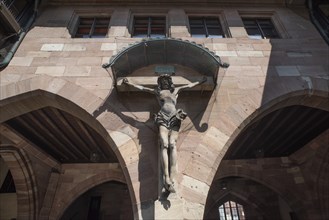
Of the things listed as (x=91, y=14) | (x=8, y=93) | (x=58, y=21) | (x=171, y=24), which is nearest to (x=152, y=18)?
(x=171, y=24)

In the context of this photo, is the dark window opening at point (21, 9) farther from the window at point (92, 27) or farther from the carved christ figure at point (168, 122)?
the carved christ figure at point (168, 122)

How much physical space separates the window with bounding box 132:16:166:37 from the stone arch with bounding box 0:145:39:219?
5.52m

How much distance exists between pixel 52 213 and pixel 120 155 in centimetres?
523

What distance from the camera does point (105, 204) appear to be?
35.0 feet

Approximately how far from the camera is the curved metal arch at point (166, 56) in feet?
18.0

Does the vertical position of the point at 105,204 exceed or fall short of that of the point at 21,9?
it falls short

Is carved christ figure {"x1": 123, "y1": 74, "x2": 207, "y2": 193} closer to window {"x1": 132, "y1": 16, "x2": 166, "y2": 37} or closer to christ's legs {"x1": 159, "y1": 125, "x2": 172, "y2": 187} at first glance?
christ's legs {"x1": 159, "y1": 125, "x2": 172, "y2": 187}

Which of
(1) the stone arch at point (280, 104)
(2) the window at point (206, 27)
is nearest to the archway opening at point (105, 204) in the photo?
(1) the stone arch at point (280, 104)

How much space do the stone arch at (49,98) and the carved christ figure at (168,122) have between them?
42.2 inches

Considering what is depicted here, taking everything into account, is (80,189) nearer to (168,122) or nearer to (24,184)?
(24,184)

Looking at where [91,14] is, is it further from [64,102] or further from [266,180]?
[266,180]

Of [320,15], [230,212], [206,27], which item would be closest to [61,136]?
[206,27]

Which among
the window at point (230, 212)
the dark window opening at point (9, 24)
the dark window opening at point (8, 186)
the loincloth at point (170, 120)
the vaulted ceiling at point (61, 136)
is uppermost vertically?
the dark window opening at point (9, 24)

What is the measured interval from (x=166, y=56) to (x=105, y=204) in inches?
304
